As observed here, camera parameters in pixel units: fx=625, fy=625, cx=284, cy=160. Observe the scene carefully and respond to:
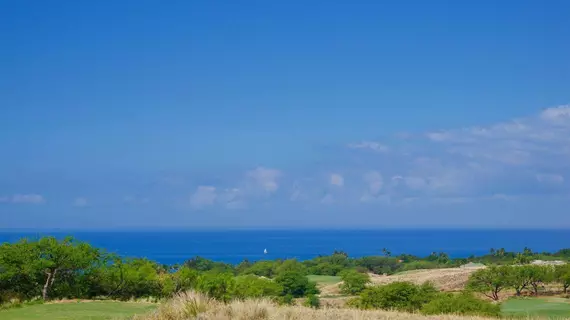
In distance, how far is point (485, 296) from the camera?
56.1 metres

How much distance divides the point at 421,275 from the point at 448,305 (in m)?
41.0

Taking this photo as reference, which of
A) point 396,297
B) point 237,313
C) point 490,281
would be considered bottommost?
point 490,281

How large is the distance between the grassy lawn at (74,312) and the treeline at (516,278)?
41793 mm

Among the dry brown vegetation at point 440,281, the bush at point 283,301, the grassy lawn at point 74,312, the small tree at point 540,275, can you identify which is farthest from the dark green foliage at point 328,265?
the grassy lawn at point 74,312

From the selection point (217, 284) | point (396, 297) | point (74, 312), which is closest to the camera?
point (74, 312)

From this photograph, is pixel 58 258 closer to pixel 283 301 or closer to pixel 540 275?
pixel 283 301

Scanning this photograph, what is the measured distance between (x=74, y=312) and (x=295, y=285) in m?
37.9

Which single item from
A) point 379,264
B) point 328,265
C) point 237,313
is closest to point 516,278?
point 328,265

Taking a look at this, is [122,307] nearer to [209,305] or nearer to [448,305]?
[209,305]

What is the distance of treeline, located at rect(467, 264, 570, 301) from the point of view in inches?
2160

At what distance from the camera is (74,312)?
17.8m

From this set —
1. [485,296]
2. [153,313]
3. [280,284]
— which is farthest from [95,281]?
[485,296]

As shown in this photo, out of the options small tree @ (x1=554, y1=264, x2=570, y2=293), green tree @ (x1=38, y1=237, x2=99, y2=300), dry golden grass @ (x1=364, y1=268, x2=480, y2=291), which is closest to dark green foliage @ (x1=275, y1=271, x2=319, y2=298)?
dry golden grass @ (x1=364, y1=268, x2=480, y2=291)

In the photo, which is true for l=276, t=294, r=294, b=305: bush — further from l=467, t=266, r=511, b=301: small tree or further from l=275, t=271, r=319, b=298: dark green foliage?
l=467, t=266, r=511, b=301: small tree
